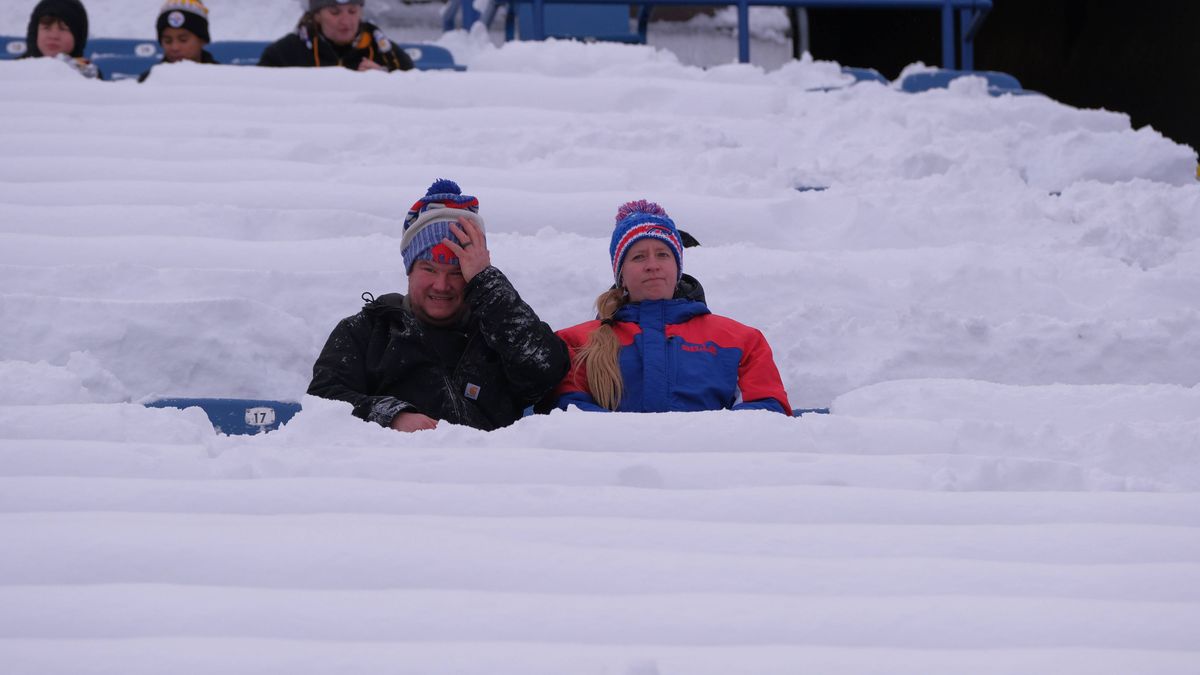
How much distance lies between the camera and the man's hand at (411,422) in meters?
2.90

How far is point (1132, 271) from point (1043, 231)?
1.34 ft

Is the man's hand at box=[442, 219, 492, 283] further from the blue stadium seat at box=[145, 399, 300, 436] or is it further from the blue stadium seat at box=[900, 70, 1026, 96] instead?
the blue stadium seat at box=[900, 70, 1026, 96]

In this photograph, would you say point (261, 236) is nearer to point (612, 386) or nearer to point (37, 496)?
point (612, 386)

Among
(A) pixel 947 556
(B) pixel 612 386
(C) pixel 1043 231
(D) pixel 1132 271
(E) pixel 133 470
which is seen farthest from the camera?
(C) pixel 1043 231

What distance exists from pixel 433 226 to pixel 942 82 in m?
3.95

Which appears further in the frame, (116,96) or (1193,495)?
(116,96)

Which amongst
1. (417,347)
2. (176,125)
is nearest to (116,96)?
(176,125)

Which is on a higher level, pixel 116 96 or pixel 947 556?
pixel 116 96

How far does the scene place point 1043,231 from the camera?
451 cm

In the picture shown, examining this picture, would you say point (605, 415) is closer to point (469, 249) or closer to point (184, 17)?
point (469, 249)

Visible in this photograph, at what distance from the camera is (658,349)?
3.20 m

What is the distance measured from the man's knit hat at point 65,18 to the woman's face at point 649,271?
4073 millimetres

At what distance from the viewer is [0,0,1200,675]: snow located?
1.99 metres

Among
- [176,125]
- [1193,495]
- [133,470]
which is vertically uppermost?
[176,125]
